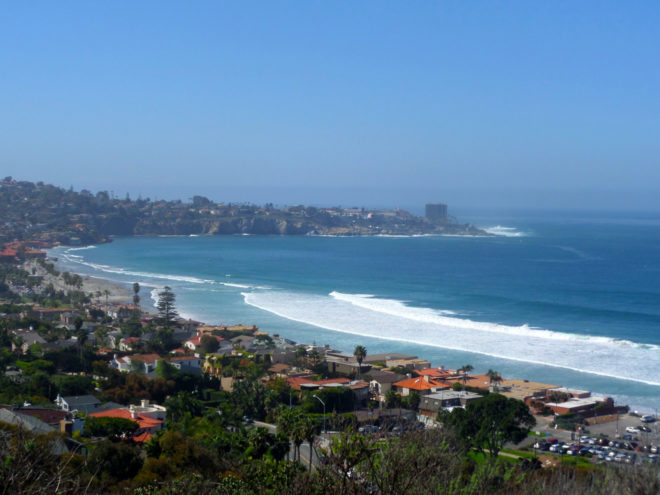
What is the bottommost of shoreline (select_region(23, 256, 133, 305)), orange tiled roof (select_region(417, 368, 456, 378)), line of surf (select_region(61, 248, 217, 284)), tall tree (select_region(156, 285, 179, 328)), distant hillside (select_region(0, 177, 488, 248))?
shoreline (select_region(23, 256, 133, 305))

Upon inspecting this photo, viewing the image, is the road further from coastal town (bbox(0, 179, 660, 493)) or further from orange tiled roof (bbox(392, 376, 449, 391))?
orange tiled roof (bbox(392, 376, 449, 391))

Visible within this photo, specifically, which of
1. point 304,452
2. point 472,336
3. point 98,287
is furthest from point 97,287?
point 304,452

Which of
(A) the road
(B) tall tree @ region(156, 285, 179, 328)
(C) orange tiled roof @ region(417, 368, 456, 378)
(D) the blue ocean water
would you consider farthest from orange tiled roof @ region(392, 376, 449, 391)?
(B) tall tree @ region(156, 285, 179, 328)

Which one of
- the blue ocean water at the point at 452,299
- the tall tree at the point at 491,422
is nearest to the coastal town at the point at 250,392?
the tall tree at the point at 491,422

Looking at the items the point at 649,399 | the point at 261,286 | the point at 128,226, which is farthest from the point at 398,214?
the point at 649,399

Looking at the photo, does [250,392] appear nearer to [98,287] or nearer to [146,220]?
[98,287]

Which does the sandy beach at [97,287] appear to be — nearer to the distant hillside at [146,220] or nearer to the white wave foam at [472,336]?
the white wave foam at [472,336]
